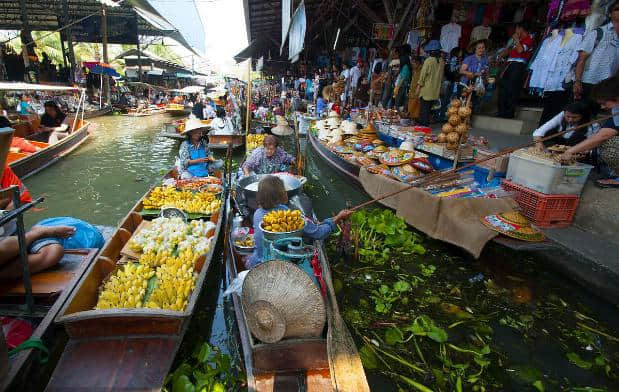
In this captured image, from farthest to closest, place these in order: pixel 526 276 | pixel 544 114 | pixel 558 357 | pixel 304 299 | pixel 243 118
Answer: pixel 243 118, pixel 544 114, pixel 526 276, pixel 558 357, pixel 304 299

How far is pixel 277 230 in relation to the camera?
2.78 m

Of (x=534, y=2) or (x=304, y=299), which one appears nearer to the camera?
(x=304, y=299)

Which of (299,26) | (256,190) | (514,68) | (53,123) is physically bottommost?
(53,123)

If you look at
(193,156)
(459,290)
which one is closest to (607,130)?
(459,290)

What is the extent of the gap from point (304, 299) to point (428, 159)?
5267 millimetres

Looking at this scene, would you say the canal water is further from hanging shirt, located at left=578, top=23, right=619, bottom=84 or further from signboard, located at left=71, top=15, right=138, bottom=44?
signboard, located at left=71, top=15, right=138, bottom=44

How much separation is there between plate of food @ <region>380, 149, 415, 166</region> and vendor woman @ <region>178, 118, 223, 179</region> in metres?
3.62

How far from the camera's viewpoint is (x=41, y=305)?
2.78 m

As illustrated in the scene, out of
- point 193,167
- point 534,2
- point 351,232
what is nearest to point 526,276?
point 351,232

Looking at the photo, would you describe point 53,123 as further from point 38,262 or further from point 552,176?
point 552,176

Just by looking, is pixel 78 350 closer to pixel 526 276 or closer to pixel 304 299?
pixel 304 299

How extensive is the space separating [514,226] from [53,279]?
5031mm

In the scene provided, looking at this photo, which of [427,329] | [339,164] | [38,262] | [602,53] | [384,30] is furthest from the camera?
[384,30]

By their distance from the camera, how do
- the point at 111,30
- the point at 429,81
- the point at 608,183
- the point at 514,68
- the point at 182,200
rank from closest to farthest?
the point at 608,183 < the point at 182,200 < the point at 514,68 < the point at 429,81 < the point at 111,30
